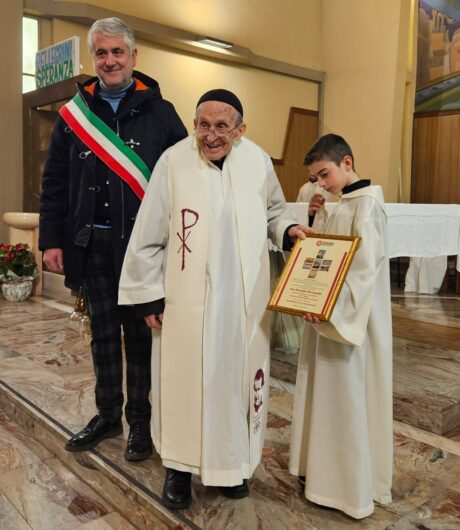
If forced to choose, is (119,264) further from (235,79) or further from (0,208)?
Result: (235,79)

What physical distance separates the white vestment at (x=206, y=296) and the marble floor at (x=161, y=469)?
0.75 ft

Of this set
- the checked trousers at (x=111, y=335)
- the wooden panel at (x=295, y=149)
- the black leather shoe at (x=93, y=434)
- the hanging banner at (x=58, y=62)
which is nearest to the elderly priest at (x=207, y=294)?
the checked trousers at (x=111, y=335)

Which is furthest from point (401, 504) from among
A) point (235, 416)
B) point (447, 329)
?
point (447, 329)

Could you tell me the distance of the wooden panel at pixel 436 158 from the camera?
1021cm

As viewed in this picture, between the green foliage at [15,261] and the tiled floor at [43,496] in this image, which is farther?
the green foliage at [15,261]

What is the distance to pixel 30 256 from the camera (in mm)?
6742

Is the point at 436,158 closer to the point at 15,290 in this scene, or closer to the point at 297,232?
the point at 15,290

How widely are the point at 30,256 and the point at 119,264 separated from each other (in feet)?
15.4

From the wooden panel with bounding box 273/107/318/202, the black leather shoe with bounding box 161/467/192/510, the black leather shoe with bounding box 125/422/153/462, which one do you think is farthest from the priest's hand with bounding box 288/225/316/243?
the wooden panel with bounding box 273/107/318/202

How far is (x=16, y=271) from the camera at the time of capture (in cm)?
668

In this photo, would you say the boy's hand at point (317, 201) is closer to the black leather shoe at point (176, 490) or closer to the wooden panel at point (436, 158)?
the black leather shoe at point (176, 490)

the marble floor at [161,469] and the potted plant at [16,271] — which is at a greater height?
the potted plant at [16,271]

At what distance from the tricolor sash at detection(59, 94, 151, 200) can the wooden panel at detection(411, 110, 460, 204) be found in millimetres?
8901

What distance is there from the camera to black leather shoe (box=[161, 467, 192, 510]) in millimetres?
2162
